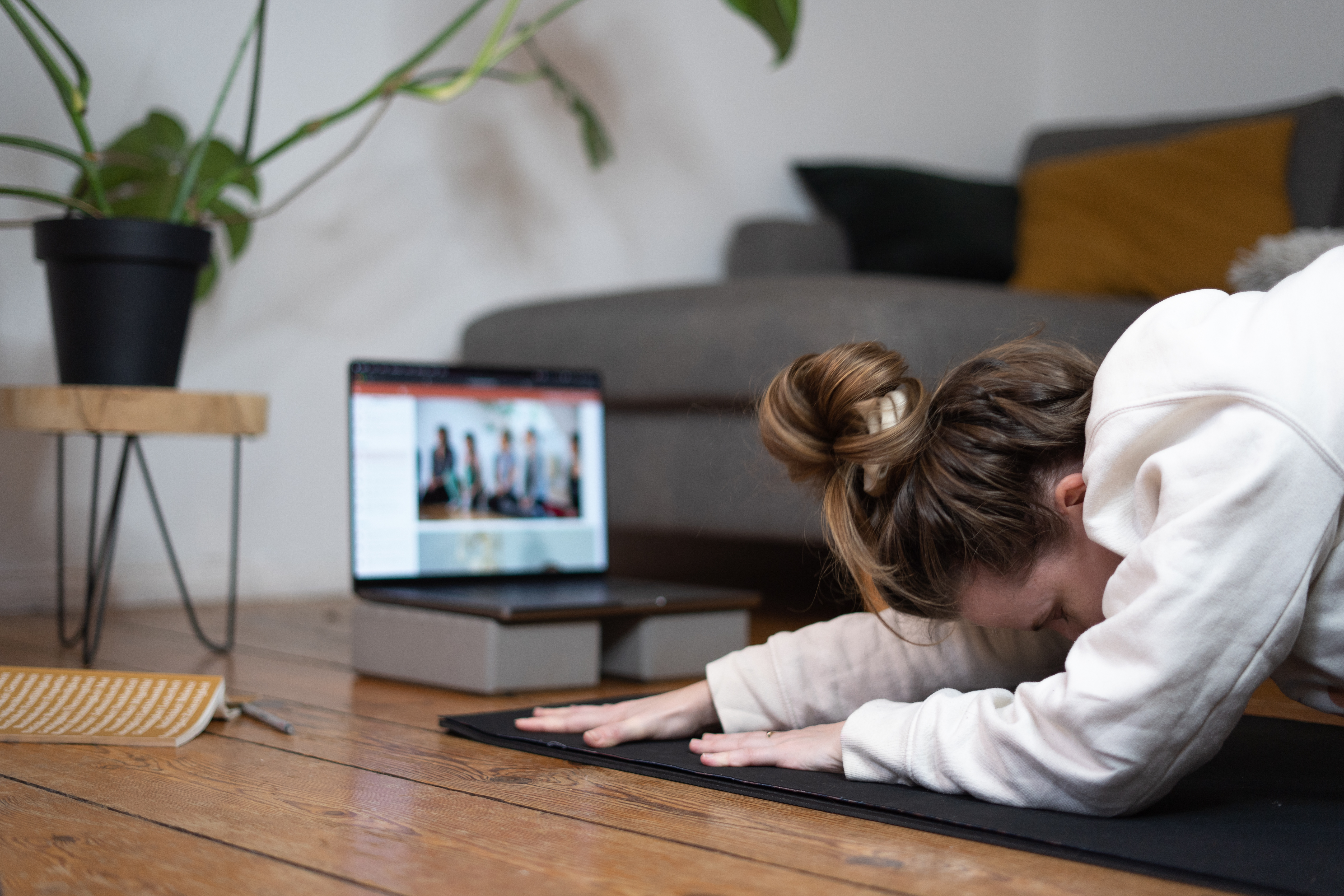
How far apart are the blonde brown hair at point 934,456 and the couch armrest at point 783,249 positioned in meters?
1.41

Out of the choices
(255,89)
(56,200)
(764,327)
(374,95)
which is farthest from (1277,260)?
(56,200)

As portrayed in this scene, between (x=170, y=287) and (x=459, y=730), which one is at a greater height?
(x=170, y=287)

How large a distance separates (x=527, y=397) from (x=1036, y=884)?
939mm

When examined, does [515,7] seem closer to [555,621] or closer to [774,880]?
[555,621]

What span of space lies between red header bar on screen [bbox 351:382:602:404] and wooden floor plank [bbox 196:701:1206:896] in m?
0.43

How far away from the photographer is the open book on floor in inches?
36.2

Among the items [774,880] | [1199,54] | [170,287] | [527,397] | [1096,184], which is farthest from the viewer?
[1199,54]

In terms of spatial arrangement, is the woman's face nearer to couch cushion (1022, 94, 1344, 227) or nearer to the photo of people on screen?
the photo of people on screen

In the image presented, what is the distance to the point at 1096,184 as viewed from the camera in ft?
7.54

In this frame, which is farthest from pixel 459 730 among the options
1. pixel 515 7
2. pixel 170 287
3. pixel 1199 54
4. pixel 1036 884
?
pixel 1199 54

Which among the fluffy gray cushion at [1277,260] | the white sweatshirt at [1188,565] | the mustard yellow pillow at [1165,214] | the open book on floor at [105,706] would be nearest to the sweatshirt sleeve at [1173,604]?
the white sweatshirt at [1188,565]

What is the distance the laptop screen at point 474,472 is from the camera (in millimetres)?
1330

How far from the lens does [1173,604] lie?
0.64 m

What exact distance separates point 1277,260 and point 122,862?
1.24 metres
